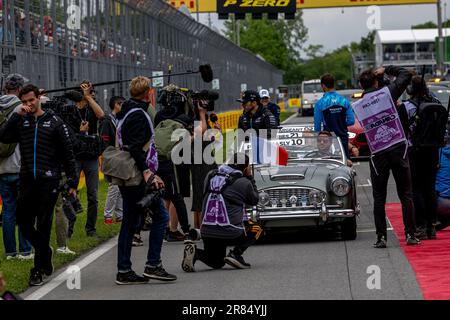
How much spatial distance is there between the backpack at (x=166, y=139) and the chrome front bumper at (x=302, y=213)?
128 cm

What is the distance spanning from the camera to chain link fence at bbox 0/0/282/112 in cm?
1911

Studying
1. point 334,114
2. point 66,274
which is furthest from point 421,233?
point 66,274

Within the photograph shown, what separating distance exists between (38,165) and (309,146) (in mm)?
4974

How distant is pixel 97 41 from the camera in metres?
26.0

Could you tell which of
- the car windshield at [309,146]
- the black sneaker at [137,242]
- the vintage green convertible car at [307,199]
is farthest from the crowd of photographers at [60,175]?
the car windshield at [309,146]

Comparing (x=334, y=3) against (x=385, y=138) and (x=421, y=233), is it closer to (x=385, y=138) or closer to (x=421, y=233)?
(x=421, y=233)

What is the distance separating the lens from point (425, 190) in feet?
45.6

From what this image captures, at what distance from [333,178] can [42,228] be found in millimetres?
3863

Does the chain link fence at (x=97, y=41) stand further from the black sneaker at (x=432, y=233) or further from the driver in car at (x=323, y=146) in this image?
the black sneaker at (x=432, y=233)

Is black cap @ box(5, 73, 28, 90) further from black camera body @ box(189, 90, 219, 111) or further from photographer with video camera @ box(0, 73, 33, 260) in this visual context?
black camera body @ box(189, 90, 219, 111)

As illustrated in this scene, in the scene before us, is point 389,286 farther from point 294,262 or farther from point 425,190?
point 425,190

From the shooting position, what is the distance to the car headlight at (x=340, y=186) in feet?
44.5

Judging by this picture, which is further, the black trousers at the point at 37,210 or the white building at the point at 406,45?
the white building at the point at 406,45
